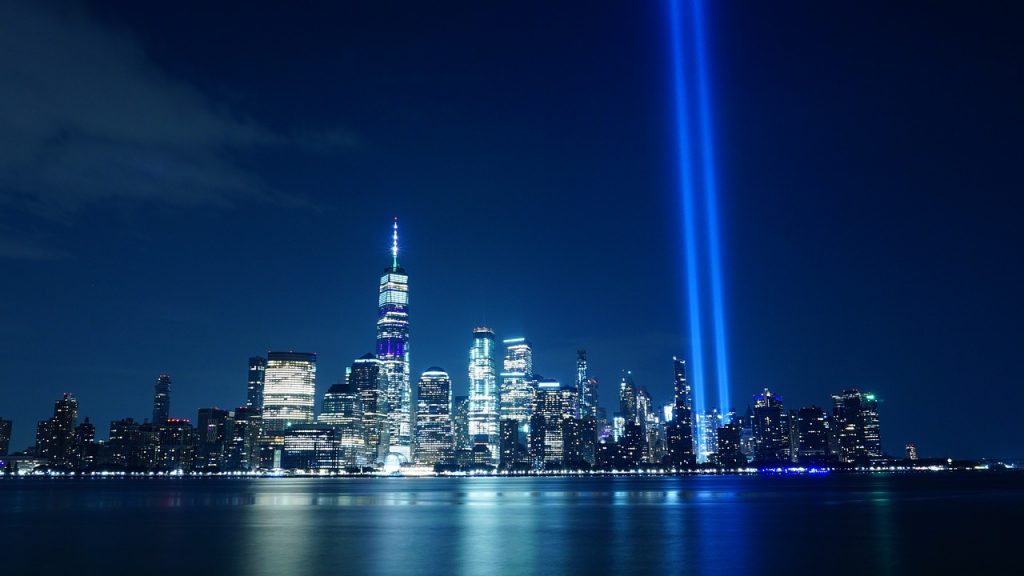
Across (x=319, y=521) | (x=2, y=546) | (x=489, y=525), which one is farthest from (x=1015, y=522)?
(x=2, y=546)

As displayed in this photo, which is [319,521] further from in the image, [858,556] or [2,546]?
[858,556]

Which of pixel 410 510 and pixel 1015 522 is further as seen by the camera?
pixel 410 510

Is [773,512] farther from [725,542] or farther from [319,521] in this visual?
[319,521]

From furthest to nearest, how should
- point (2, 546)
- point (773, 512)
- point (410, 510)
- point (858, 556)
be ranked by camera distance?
point (410, 510)
point (773, 512)
point (2, 546)
point (858, 556)

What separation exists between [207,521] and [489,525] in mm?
28390

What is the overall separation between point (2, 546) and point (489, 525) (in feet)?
120

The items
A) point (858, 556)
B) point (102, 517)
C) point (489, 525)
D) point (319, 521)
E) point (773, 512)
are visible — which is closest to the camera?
point (858, 556)

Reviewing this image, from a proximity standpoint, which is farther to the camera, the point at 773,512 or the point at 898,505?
the point at 898,505

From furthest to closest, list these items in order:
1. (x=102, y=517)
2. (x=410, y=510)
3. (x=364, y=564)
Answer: (x=410, y=510)
(x=102, y=517)
(x=364, y=564)

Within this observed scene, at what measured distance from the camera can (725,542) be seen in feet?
189

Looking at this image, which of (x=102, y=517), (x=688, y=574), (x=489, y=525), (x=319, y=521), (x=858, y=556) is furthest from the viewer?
(x=102, y=517)

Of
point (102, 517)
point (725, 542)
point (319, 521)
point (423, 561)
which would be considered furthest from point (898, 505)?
point (102, 517)

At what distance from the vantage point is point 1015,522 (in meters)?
73.4

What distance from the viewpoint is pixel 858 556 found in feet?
161
